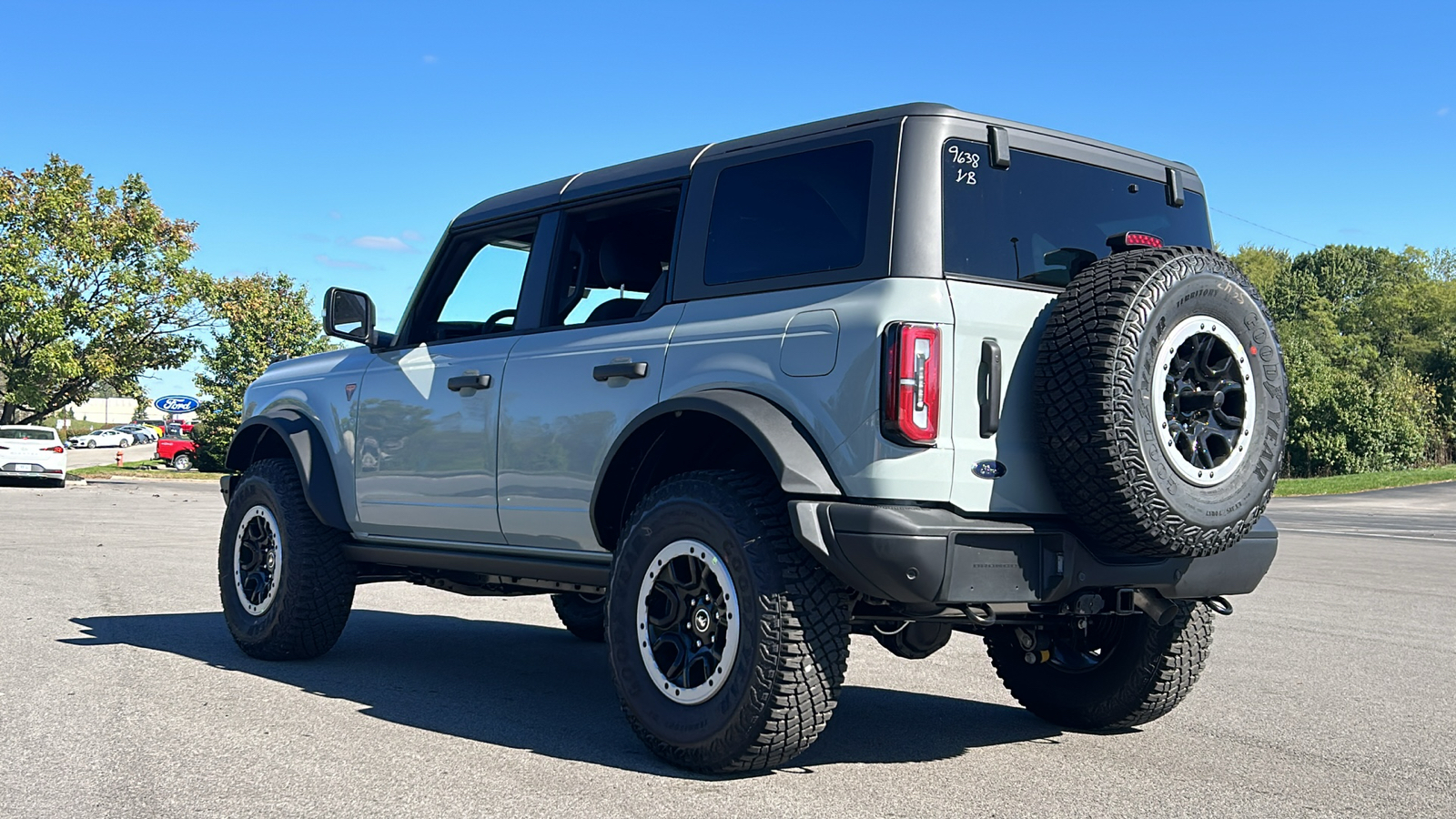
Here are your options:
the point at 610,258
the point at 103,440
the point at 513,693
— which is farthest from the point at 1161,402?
the point at 103,440

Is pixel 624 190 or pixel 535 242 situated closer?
pixel 624 190

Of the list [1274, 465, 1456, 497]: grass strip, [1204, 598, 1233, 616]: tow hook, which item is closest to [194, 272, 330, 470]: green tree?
[1274, 465, 1456, 497]: grass strip

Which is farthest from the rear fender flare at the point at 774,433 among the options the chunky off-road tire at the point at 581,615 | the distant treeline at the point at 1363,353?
the distant treeline at the point at 1363,353

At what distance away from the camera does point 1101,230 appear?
190 inches

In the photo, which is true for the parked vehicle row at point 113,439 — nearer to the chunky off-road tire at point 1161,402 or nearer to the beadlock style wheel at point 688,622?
the beadlock style wheel at point 688,622

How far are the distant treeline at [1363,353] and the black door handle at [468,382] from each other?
9342mm

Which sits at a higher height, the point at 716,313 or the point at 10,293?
the point at 10,293

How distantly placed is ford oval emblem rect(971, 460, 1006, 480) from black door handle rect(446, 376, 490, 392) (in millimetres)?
2387

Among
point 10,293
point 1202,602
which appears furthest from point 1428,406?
point 1202,602

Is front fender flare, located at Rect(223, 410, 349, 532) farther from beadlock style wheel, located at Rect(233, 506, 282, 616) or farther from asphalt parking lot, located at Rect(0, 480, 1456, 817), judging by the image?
asphalt parking lot, located at Rect(0, 480, 1456, 817)

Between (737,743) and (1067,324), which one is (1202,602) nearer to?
(1067,324)

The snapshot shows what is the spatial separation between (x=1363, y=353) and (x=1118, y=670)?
6389 centimetres

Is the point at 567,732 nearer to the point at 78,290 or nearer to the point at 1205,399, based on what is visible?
the point at 1205,399

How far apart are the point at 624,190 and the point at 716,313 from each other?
3.22ft
